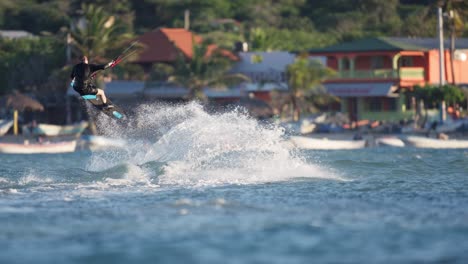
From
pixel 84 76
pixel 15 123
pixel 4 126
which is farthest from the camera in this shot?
pixel 15 123

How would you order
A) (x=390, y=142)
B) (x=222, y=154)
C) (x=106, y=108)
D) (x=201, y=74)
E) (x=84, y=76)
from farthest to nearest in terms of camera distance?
1. (x=201, y=74)
2. (x=390, y=142)
3. (x=222, y=154)
4. (x=106, y=108)
5. (x=84, y=76)

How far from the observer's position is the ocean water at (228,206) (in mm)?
14539

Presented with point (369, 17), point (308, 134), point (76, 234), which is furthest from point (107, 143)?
point (369, 17)

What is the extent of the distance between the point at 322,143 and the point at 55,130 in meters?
14.9

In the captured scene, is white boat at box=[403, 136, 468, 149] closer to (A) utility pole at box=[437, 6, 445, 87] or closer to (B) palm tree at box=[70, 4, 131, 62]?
(A) utility pole at box=[437, 6, 445, 87]

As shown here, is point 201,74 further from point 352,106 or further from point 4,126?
point 4,126

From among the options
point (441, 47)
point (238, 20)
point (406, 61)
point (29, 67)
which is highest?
point (238, 20)

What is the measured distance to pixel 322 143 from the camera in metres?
42.1

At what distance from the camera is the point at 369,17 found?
89.4m

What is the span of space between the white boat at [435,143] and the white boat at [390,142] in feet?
1.18

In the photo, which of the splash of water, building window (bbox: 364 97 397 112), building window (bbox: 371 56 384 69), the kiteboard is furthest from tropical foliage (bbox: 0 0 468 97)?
the kiteboard

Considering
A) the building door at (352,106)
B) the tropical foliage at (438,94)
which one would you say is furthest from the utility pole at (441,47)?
the building door at (352,106)

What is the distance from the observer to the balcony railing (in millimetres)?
56938

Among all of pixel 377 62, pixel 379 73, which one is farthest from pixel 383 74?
pixel 377 62
